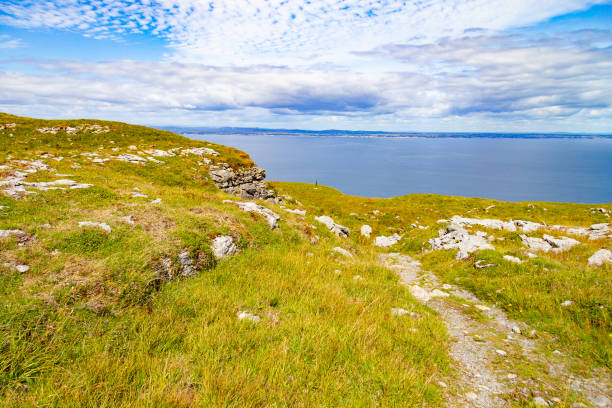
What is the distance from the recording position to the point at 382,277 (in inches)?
393

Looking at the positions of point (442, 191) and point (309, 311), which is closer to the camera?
point (309, 311)

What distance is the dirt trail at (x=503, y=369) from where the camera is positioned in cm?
453

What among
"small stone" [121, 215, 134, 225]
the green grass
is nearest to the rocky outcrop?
the green grass

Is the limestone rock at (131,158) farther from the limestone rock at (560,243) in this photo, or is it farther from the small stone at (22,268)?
the limestone rock at (560,243)

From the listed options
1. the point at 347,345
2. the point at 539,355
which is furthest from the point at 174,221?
the point at 539,355

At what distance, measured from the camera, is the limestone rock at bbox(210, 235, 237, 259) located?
9180 millimetres

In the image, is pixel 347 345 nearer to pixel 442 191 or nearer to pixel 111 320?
pixel 111 320

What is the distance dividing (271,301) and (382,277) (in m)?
4.99

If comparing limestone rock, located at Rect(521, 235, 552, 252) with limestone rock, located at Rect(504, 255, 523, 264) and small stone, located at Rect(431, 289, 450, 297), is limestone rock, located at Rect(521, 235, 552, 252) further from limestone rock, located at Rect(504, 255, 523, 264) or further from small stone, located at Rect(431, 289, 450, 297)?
small stone, located at Rect(431, 289, 450, 297)

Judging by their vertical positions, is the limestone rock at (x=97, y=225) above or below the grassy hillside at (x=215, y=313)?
above

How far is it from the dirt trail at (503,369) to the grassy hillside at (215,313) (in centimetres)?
37

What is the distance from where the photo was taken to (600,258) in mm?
10781

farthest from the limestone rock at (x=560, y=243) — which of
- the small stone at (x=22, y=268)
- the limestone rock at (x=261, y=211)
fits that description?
the small stone at (x=22, y=268)

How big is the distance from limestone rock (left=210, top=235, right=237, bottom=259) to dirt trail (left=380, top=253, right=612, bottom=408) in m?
7.11
